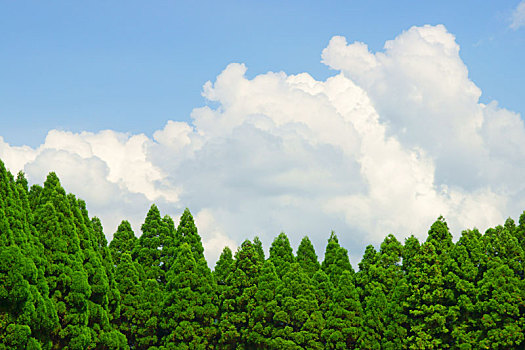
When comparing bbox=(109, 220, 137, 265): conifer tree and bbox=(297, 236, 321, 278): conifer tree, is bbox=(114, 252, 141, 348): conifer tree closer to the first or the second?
bbox=(109, 220, 137, 265): conifer tree

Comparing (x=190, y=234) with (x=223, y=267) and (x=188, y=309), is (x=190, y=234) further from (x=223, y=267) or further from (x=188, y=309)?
(x=188, y=309)

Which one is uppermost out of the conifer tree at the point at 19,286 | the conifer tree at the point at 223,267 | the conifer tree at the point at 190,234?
the conifer tree at the point at 190,234

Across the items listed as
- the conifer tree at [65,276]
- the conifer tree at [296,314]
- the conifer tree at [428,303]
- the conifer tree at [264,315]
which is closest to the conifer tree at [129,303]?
the conifer tree at [264,315]

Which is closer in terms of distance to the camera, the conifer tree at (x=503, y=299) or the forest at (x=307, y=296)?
the forest at (x=307, y=296)

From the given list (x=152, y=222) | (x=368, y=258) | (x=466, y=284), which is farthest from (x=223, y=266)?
(x=466, y=284)

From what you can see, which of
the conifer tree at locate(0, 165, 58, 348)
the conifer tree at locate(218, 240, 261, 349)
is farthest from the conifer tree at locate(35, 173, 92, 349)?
the conifer tree at locate(218, 240, 261, 349)

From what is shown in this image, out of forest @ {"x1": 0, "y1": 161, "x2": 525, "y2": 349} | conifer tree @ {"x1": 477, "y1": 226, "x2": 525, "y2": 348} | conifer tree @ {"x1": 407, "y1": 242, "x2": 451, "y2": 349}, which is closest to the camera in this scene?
forest @ {"x1": 0, "y1": 161, "x2": 525, "y2": 349}

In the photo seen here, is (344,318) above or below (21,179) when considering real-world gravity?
below

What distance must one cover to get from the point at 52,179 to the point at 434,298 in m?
20.7

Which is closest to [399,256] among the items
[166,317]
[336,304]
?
[336,304]

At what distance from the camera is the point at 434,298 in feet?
107

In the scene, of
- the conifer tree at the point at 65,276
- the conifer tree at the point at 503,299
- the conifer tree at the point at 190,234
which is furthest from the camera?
the conifer tree at the point at 190,234

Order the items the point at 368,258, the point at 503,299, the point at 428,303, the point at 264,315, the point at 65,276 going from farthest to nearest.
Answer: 1. the point at 368,258
2. the point at 264,315
3. the point at 428,303
4. the point at 503,299
5. the point at 65,276

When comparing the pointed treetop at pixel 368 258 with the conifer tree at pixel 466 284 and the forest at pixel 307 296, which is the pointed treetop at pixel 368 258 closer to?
the forest at pixel 307 296
